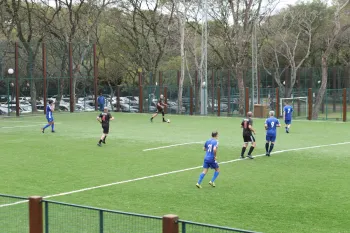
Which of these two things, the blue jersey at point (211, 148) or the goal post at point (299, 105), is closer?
the blue jersey at point (211, 148)

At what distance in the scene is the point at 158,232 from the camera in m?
10.0

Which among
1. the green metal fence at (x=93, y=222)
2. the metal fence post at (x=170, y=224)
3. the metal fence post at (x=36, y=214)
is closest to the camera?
the metal fence post at (x=170, y=224)

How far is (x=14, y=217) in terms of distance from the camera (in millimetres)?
12539

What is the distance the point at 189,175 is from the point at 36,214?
9.53m

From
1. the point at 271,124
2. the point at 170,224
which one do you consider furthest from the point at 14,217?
the point at 271,124

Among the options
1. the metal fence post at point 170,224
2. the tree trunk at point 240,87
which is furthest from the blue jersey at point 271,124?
the tree trunk at point 240,87

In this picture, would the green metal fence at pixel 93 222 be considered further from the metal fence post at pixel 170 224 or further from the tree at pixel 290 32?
the tree at pixel 290 32

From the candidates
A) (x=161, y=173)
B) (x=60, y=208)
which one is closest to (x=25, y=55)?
(x=161, y=173)

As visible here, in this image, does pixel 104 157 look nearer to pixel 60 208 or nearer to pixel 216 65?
pixel 60 208

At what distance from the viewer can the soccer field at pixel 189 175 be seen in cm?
1337

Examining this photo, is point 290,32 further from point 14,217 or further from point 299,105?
point 14,217

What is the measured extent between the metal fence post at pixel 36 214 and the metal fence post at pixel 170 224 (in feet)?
8.20

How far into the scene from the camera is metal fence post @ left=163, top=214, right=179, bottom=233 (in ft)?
24.4

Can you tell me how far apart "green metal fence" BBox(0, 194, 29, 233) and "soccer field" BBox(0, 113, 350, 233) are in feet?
5.43
